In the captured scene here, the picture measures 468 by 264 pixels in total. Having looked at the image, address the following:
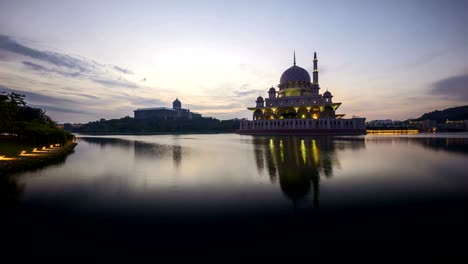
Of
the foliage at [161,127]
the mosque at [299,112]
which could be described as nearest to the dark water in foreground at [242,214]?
the mosque at [299,112]

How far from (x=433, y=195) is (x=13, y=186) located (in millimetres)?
18188

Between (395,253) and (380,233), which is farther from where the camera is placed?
(380,233)

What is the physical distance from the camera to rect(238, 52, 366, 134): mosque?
83000mm

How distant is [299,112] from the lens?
9650 centimetres

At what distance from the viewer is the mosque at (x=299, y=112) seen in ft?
272

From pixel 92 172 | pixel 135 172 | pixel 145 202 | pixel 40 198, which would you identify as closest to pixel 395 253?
pixel 145 202

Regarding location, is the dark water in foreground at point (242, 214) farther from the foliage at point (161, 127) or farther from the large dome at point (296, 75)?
the foliage at point (161, 127)

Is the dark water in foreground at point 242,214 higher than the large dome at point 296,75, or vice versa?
the large dome at point 296,75

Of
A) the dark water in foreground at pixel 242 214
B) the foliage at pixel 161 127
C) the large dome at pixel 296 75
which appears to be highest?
the large dome at pixel 296 75

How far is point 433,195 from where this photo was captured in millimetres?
9797

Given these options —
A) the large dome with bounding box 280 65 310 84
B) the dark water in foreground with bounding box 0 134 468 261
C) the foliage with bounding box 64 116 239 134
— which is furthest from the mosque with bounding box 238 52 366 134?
the dark water in foreground with bounding box 0 134 468 261

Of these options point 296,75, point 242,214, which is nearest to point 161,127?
point 296,75

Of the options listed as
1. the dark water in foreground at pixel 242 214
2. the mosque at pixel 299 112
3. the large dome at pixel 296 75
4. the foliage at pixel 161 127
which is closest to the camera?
the dark water in foreground at pixel 242 214

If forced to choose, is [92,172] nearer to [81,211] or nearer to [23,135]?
[81,211]
